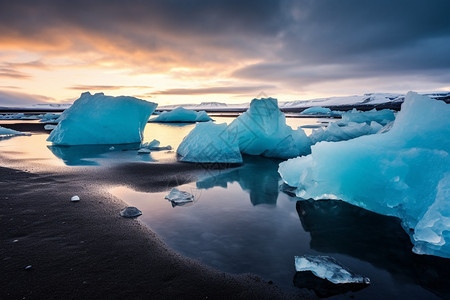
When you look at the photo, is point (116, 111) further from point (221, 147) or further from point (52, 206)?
point (52, 206)

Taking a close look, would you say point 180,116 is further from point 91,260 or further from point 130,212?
point 91,260

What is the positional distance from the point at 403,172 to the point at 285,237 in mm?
2007

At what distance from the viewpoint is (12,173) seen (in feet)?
18.1

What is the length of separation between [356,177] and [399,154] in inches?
26.3

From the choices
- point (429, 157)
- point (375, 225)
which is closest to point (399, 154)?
point (429, 157)

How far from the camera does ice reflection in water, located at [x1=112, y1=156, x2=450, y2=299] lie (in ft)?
7.61

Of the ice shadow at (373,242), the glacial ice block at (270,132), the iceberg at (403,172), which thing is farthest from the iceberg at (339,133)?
the ice shadow at (373,242)

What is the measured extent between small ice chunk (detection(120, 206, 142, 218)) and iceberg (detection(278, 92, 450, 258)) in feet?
8.62

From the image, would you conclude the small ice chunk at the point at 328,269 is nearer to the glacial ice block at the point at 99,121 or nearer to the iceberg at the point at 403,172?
the iceberg at the point at 403,172

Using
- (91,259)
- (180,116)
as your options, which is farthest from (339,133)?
(180,116)

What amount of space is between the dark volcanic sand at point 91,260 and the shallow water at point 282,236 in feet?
0.69

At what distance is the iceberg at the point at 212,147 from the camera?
7.59 meters

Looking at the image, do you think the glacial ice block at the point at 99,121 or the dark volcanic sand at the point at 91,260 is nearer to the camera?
the dark volcanic sand at the point at 91,260

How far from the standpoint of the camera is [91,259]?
7.74ft
